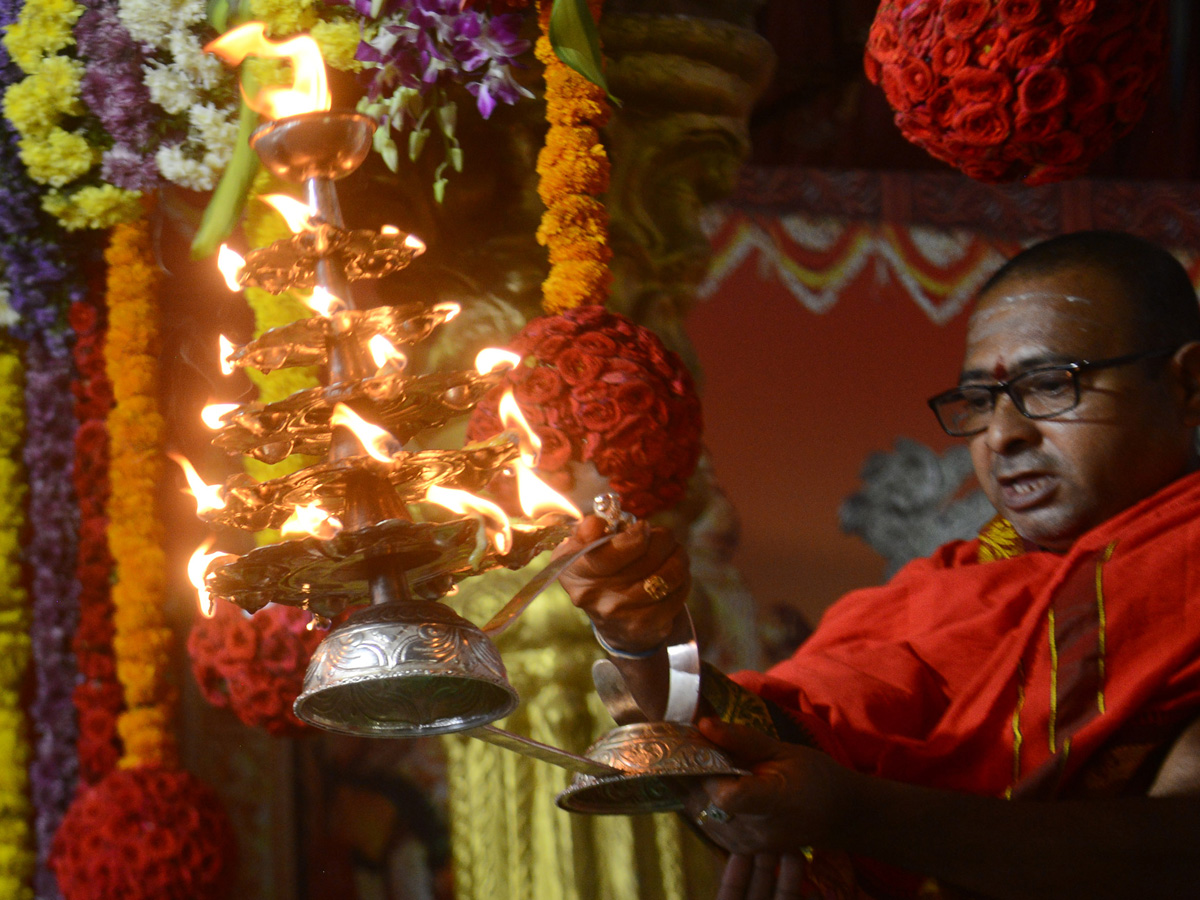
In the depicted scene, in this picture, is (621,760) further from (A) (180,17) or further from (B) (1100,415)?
(A) (180,17)

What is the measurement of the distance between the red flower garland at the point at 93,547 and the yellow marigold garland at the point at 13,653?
10cm

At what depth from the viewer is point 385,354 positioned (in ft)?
3.73

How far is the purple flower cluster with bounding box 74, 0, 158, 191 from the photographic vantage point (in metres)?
2.14

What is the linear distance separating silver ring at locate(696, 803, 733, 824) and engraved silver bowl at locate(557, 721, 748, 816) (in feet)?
0.09

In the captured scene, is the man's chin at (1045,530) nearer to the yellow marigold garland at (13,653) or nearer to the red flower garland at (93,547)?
the red flower garland at (93,547)

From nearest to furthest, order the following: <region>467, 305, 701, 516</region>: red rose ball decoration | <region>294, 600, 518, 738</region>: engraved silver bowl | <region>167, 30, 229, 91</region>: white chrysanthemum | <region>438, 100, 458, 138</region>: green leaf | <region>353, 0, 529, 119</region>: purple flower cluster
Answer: <region>294, 600, 518, 738</region>: engraved silver bowl < <region>467, 305, 701, 516</region>: red rose ball decoration < <region>353, 0, 529, 119</region>: purple flower cluster < <region>438, 100, 458, 138</region>: green leaf < <region>167, 30, 229, 91</region>: white chrysanthemum

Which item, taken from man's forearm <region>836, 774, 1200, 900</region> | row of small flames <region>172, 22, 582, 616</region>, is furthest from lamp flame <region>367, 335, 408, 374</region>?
man's forearm <region>836, 774, 1200, 900</region>

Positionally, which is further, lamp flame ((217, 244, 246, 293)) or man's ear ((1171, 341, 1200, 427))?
man's ear ((1171, 341, 1200, 427))

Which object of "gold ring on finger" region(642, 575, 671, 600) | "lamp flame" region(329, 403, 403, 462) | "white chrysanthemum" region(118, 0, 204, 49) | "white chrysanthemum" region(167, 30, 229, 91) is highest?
"white chrysanthemum" region(118, 0, 204, 49)

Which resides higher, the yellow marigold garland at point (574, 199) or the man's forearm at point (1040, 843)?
the yellow marigold garland at point (574, 199)

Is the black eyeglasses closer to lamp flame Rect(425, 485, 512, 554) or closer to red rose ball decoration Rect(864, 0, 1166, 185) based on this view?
red rose ball decoration Rect(864, 0, 1166, 185)

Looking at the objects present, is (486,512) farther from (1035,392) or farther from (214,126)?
(214,126)

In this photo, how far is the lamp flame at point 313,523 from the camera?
3.43ft

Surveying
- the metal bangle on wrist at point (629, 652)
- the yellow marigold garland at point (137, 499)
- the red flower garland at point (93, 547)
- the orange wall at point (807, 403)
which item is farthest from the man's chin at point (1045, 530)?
the orange wall at point (807, 403)
